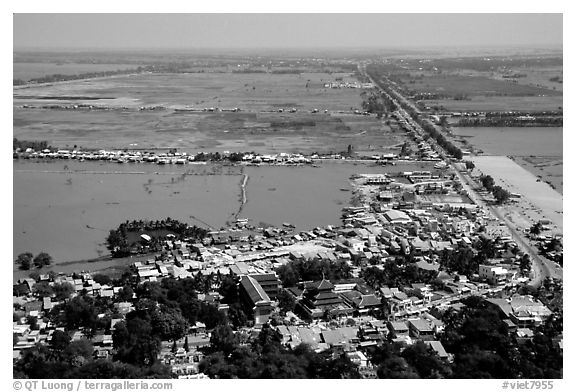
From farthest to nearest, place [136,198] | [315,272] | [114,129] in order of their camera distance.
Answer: [114,129], [136,198], [315,272]

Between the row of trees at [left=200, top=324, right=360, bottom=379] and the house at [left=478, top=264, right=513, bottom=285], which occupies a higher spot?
the row of trees at [left=200, top=324, right=360, bottom=379]

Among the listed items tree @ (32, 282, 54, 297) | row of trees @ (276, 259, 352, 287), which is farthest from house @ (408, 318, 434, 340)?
tree @ (32, 282, 54, 297)

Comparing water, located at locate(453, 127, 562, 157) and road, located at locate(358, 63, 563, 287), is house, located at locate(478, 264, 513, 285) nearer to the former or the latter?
road, located at locate(358, 63, 563, 287)

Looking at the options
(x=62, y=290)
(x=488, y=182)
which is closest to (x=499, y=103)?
(x=488, y=182)

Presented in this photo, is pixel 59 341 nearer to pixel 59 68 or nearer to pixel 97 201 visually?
pixel 97 201

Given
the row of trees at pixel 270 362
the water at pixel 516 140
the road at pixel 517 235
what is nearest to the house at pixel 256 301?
the row of trees at pixel 270 362

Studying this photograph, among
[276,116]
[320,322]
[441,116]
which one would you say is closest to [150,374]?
[320,322]

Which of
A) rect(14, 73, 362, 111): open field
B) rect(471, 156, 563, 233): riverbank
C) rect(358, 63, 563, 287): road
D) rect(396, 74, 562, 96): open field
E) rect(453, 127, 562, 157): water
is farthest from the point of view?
rect(396, 74, 562, 96): open field

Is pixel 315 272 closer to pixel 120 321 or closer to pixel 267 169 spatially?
pixel 120 321
